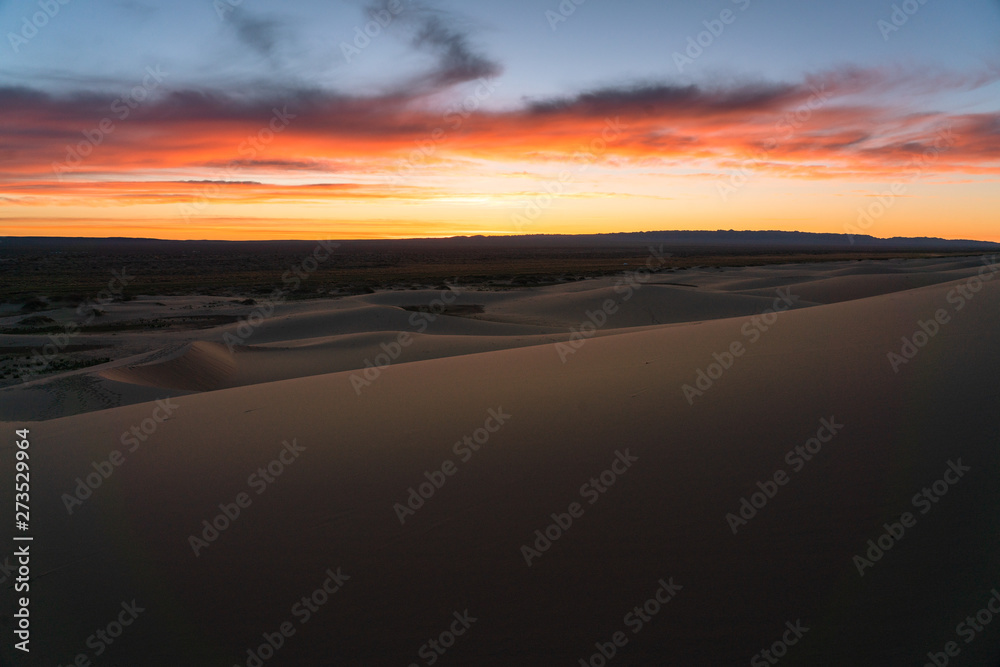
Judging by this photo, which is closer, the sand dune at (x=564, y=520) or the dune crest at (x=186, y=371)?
the sand dune at (x=564, y=520)

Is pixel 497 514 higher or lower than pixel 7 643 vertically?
higher

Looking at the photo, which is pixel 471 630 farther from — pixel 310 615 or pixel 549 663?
pixel 310 615

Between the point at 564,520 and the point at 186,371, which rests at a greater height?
the point at 186,371

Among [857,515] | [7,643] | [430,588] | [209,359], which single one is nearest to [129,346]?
[209,359]

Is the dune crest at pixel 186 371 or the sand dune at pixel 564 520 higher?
the dune crest at pixel 186 371

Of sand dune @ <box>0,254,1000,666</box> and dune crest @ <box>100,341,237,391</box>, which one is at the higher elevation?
dune crest @ <box>100,341,237,391</box>

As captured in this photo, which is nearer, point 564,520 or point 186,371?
point 564,520

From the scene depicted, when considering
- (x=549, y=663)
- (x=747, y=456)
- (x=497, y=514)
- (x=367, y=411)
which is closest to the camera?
(x=549, y=663)

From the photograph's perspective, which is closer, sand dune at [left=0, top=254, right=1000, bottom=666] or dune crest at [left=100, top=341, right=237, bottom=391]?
sand dune at [left=0, top=254, right=1000, bottom=666]
